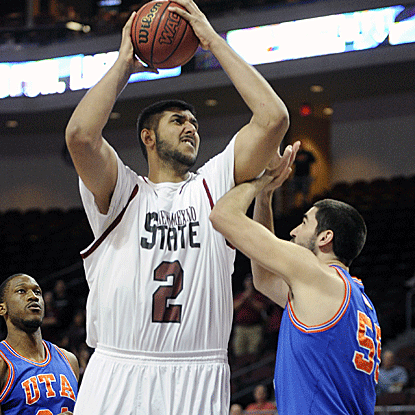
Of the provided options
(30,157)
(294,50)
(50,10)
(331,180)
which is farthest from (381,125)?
(30,157)


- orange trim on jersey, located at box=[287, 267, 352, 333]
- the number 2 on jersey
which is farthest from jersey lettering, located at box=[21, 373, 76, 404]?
orange trim on jersey, located at box=[287, 267, 352, 333]

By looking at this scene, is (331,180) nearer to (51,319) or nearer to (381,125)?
(381,125)

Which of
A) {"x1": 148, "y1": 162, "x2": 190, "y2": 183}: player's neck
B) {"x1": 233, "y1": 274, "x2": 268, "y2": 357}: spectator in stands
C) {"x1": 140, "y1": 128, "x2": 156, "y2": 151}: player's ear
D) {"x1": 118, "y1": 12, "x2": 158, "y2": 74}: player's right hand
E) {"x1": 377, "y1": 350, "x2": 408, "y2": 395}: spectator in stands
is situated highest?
{"x1": 118, "y1": 12, "x2": 158, "y2": 74}: player's right hand

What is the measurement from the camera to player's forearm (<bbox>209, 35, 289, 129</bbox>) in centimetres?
267

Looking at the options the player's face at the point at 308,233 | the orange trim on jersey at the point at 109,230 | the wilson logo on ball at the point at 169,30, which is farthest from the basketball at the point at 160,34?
the player's face at the point at 308,233

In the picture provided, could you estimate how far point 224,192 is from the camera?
2.89m

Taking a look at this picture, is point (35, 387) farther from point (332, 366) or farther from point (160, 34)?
point (160, 34)

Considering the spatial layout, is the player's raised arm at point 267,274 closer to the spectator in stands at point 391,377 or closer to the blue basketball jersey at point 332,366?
the blue basketball jersey at point 332,366

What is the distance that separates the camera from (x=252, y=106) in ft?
8.84

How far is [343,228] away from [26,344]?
7.75 feet

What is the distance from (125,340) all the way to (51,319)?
913cm

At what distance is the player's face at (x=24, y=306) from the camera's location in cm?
434

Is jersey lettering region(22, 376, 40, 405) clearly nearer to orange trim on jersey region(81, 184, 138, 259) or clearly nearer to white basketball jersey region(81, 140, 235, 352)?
white basketball jersey region(81, 140, 235, 352)

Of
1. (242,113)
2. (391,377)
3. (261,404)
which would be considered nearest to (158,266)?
(261,404)
